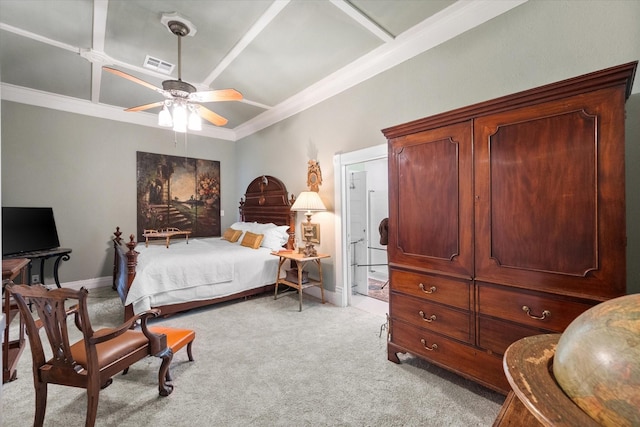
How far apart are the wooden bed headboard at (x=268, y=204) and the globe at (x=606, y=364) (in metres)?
4.03

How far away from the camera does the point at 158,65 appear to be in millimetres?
3438

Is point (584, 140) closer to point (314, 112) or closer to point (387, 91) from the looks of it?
point (387, 91)

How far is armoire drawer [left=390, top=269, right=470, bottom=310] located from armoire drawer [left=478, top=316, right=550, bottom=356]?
0.15 m

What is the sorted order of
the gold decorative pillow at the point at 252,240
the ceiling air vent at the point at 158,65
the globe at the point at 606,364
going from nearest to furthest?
the globe at the point at 606,364
the ceiling air vent at the point at 158,65
the gold decorative pillow at the point at 252,240

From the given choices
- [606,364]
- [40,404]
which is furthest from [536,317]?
[40,404]

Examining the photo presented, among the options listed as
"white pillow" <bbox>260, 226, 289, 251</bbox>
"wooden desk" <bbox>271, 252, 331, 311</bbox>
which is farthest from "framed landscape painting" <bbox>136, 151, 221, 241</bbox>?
"wooden desk" <bbox>271, 252, 331, 311</bbox>

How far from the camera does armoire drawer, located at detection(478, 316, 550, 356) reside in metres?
1.68

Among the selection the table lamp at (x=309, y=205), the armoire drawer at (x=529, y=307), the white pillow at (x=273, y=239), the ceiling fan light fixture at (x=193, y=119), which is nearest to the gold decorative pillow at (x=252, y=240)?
the white pillow at (x=273, y=239)

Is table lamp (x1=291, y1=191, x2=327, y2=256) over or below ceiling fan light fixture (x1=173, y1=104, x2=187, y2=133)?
below

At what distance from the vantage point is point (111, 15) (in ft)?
8.48

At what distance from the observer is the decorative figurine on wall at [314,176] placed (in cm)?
408

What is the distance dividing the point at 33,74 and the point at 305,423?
17.3ft

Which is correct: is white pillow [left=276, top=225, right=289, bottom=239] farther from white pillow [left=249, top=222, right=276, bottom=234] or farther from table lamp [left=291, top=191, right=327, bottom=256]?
table lamp [left=291, top=191, right=327, bottom=256]

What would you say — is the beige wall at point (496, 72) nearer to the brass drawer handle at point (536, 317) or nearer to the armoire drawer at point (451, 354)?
the brass drawer handle at point (536, 317)
